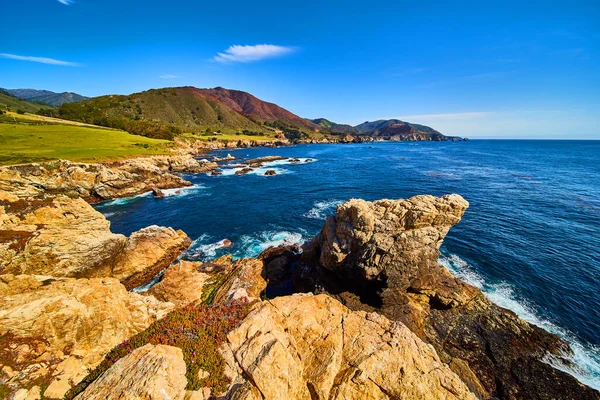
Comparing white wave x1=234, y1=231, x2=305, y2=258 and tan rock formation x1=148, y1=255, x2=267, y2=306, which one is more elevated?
tan rock formation x1=148, y1=255, x2=267, y2=306

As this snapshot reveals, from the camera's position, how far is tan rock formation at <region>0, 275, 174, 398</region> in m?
9.21

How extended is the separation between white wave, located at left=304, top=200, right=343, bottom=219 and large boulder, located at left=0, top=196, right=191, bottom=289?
2207cm

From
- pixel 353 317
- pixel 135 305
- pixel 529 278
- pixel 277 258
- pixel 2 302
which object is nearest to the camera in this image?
pixel 2 302

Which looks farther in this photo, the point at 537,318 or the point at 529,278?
the point at 529,278

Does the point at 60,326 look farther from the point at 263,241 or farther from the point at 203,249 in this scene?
the point at 263,241

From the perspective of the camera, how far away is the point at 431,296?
63.6 feet

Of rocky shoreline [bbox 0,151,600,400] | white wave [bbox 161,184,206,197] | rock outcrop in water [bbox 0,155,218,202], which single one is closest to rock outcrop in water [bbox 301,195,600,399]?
rocky shoreline [bbox 0,151,600,400]

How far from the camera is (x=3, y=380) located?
851cm

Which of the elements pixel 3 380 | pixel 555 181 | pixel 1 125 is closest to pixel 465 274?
pixel 3 380

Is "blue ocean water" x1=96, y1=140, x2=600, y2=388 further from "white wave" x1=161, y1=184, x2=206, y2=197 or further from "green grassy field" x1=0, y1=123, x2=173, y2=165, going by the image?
"green grassy field" x1=0, y1=123, x2=173, y2=165

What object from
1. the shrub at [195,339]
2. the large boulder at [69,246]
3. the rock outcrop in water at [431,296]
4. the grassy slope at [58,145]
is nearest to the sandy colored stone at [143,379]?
the shrub at [195,339]

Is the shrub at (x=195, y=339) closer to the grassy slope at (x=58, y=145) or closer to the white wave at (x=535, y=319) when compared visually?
the white wave at (x=535, y=319)

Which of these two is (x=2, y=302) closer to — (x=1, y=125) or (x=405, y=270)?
(x=405, y=270)

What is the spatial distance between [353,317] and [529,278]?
22441 millimetres
